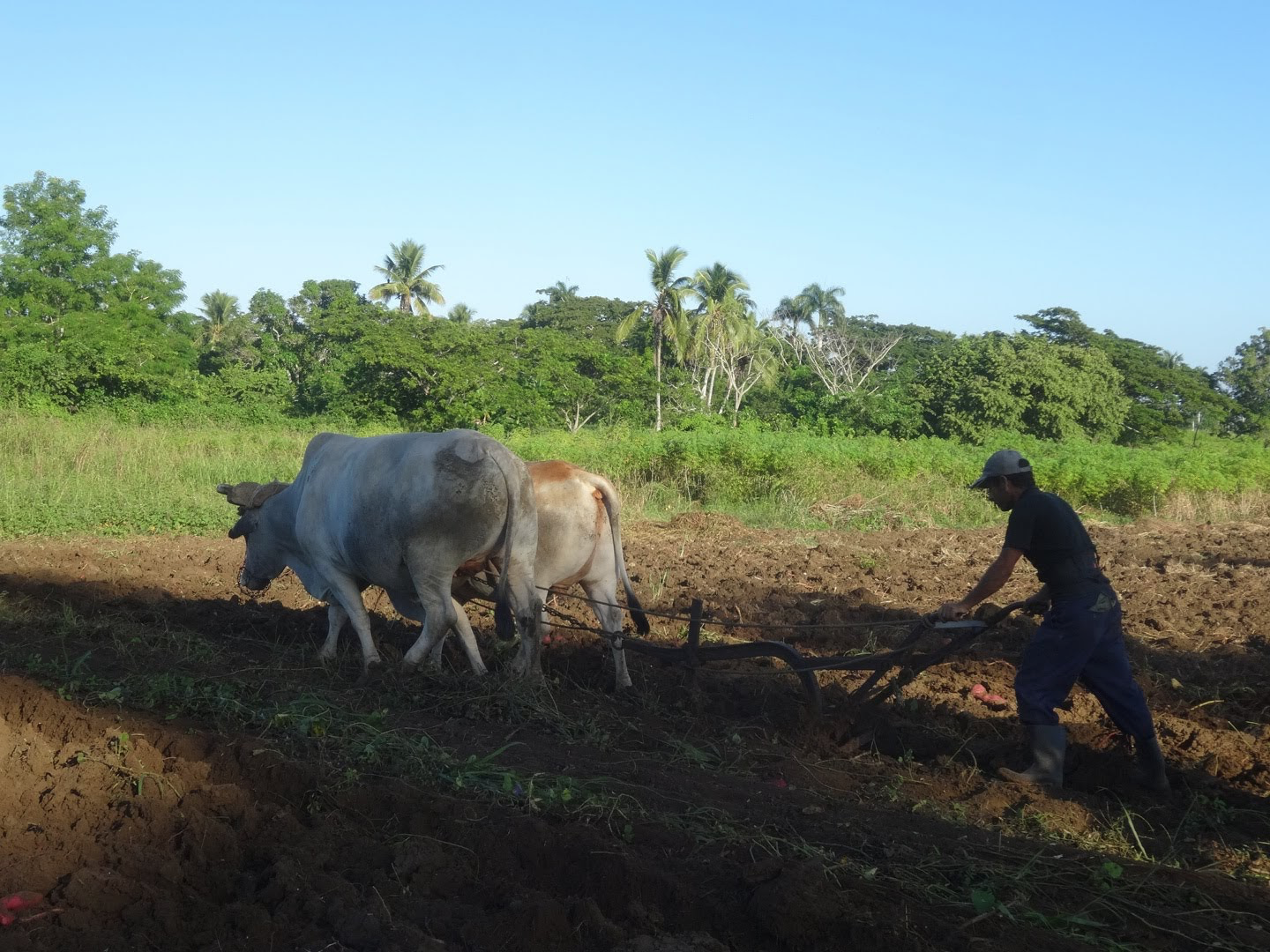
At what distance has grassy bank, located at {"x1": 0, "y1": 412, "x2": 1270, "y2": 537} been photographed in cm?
1905

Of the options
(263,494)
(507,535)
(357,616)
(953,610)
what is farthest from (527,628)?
(263,494)

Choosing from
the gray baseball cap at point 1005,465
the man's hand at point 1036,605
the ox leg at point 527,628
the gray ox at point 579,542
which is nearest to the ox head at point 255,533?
the gray ox at point 579,542

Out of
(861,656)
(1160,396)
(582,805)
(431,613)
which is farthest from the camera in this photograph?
(1160,396)

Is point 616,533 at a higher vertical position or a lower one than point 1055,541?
lower

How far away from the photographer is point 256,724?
569cm

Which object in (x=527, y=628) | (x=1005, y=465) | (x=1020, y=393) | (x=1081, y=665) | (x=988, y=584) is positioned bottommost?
(x=527, y=628)

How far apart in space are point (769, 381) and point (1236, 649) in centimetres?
4244

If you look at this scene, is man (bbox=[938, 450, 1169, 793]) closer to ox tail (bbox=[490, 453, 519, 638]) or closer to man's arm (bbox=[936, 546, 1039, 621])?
man's arm (bbox=[936, 546, 1039, 621])

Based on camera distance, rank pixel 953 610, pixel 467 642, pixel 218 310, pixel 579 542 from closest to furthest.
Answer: pixel 953 610 < pixel 467 642 < pixel 579 542 < pixel 218 310

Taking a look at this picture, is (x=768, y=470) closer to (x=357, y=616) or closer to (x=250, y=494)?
(x=250, y=494)

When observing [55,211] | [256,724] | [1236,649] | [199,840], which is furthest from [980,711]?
[55,211]

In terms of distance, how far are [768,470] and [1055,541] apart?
16.1 meters

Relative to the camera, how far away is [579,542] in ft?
25.3

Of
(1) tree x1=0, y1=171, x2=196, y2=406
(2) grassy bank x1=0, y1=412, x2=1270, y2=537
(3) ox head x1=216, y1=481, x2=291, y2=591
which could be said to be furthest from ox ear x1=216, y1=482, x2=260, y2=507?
(1) tree x1=0, y1=171, x2=196, y2=406
